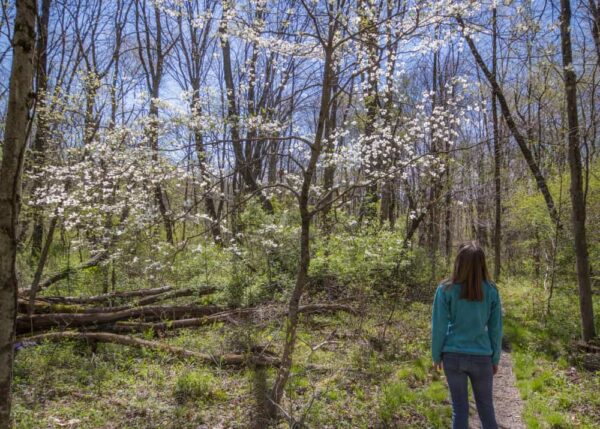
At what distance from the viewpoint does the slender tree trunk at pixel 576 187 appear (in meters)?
6.43

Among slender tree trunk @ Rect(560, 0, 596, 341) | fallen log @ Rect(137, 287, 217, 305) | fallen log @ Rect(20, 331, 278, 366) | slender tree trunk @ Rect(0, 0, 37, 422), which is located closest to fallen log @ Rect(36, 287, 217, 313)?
fallen log @ Rect(137, 287, 217, 305)

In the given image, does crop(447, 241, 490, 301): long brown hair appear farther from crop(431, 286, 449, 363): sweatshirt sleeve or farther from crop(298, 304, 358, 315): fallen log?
crop(298, 304, 358, 315): fallen log

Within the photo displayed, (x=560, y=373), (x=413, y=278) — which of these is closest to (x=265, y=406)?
(x=560, y=373)

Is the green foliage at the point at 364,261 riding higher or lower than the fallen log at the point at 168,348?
higher

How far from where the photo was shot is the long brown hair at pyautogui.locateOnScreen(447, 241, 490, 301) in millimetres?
3020

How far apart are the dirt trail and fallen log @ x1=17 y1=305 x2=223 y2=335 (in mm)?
5197

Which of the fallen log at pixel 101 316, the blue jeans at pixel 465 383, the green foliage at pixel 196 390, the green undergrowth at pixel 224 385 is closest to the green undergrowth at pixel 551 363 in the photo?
Answer: the green undergrowth at pixel 224 385

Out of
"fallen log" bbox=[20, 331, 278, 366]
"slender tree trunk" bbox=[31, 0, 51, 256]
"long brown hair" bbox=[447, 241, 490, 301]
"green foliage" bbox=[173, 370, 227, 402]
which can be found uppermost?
"slender tree trunk" bbox=[31, 0, 51, 256]

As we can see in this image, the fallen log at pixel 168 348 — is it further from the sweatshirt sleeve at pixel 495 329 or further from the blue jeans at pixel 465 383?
the sweatshirt sleeve at pixel 495 329

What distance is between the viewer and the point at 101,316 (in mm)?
7074

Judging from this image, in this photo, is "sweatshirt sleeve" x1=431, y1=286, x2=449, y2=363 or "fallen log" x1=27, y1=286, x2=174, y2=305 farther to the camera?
"fallen log" x1=27, y1=286, x2=174, y2=305

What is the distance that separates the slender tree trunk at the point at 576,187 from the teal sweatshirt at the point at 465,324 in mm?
4404

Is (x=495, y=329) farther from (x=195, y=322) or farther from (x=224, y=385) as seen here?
(x=195, y=322)

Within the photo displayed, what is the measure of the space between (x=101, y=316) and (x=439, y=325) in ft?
19.8
